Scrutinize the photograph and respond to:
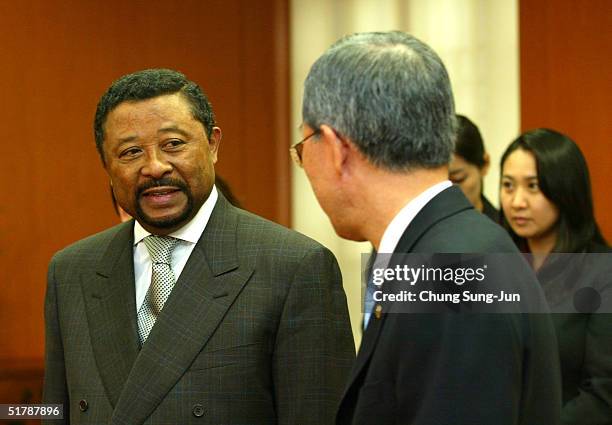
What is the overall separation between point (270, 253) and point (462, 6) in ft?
7.13

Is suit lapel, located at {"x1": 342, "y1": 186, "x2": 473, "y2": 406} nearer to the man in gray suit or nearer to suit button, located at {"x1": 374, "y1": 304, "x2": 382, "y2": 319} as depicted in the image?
suit button, located at {"x1": 374, "y1": 304, "x2": 382, "y2": 319}

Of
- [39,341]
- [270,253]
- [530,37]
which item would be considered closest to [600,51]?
[530,37]

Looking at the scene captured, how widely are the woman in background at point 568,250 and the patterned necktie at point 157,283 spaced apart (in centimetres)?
76

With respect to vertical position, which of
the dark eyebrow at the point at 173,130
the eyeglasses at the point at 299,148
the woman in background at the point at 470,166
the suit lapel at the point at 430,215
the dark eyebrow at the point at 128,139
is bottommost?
the suit lapel at the point at 430,215

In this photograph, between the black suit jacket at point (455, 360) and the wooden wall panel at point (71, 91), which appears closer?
the black suit jacket at point (455, 360)

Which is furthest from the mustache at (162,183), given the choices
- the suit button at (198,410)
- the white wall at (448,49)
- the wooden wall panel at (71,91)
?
the wooden wall panel at (71,91)

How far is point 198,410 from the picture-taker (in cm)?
170

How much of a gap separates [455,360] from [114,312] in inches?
35.9

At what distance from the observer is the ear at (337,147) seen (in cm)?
124

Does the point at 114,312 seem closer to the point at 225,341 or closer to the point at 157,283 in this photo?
the point at 157,283

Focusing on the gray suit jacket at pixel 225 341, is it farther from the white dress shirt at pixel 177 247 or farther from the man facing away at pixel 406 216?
the man facing away at pixel 406 216

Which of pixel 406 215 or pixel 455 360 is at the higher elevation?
pixel 406 215

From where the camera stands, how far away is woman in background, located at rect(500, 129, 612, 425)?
2.00 metres

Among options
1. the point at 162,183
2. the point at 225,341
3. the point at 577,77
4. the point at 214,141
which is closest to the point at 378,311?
the point at 225,341
